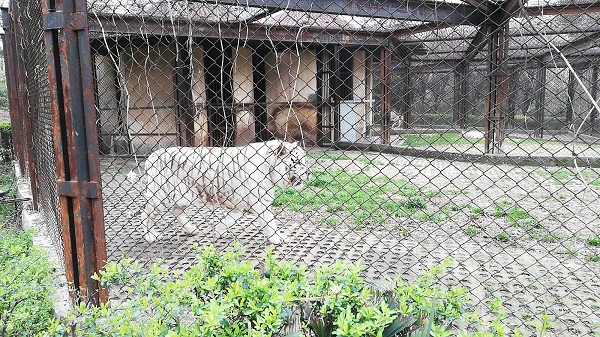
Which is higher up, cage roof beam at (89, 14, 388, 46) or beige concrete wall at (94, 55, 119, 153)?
cage roof beam at (89, 14, 388, 46)

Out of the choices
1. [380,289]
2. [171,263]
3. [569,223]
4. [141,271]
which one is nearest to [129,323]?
[141,271]

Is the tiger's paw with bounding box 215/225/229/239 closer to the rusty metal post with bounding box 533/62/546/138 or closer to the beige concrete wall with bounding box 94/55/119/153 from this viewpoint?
the rusty metal post with bounding box 533/62/546/138

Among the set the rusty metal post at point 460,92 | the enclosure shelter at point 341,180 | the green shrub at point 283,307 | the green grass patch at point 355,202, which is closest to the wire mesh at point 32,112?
the enclosure shelter at point 341,180

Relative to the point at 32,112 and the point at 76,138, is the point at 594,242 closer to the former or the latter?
the point at 76,138

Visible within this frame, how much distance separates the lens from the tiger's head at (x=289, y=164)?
14.5 feet

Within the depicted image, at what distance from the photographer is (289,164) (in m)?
4.52

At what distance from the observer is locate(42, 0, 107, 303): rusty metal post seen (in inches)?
85.5

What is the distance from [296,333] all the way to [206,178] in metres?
3.29

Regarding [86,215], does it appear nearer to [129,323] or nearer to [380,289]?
[129,323]

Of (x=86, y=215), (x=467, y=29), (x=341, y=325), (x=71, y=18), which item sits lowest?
(x=341, y=325)

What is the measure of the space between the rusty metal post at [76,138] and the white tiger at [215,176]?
2.20 meters

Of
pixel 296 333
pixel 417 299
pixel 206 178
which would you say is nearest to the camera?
pixel 296 333

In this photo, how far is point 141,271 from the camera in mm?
2057

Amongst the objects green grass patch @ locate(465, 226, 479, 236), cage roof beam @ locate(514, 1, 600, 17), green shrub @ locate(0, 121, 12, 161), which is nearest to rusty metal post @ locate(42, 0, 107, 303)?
cage roof beam @ locate(514, 1, 600, 17)
